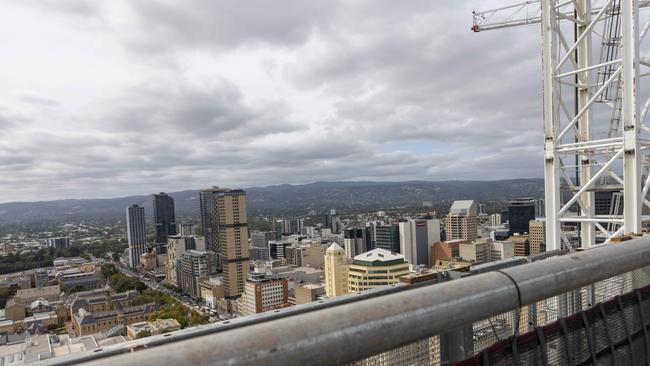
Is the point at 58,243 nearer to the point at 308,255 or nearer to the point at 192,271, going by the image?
the point at 192,271

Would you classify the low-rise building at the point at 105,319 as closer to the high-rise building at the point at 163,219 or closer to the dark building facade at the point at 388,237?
the dark building facade at the point at 388,237

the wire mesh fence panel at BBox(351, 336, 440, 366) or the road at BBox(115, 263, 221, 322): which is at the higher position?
the wire mesh fence panel at BBox(351, 336, 440, 366)

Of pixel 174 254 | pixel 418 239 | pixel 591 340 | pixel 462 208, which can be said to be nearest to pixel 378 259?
pixel 591 340

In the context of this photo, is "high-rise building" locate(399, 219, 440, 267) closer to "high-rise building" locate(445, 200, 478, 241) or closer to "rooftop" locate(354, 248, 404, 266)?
"high-rise building" locate(445, 200, 478, 241)

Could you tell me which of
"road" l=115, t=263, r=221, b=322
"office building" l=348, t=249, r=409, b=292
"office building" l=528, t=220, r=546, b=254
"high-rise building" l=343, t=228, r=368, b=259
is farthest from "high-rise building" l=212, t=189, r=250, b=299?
"office building" l=528, t=220, r=546, b=254

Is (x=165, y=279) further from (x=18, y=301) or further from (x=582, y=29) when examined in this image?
(x=582, y=29)

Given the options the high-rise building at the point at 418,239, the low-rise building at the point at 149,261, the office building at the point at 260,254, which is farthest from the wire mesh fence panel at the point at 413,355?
the low-rise building at the point at 149,261

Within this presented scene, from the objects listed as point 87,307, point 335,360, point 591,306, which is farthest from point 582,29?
point 87,307
